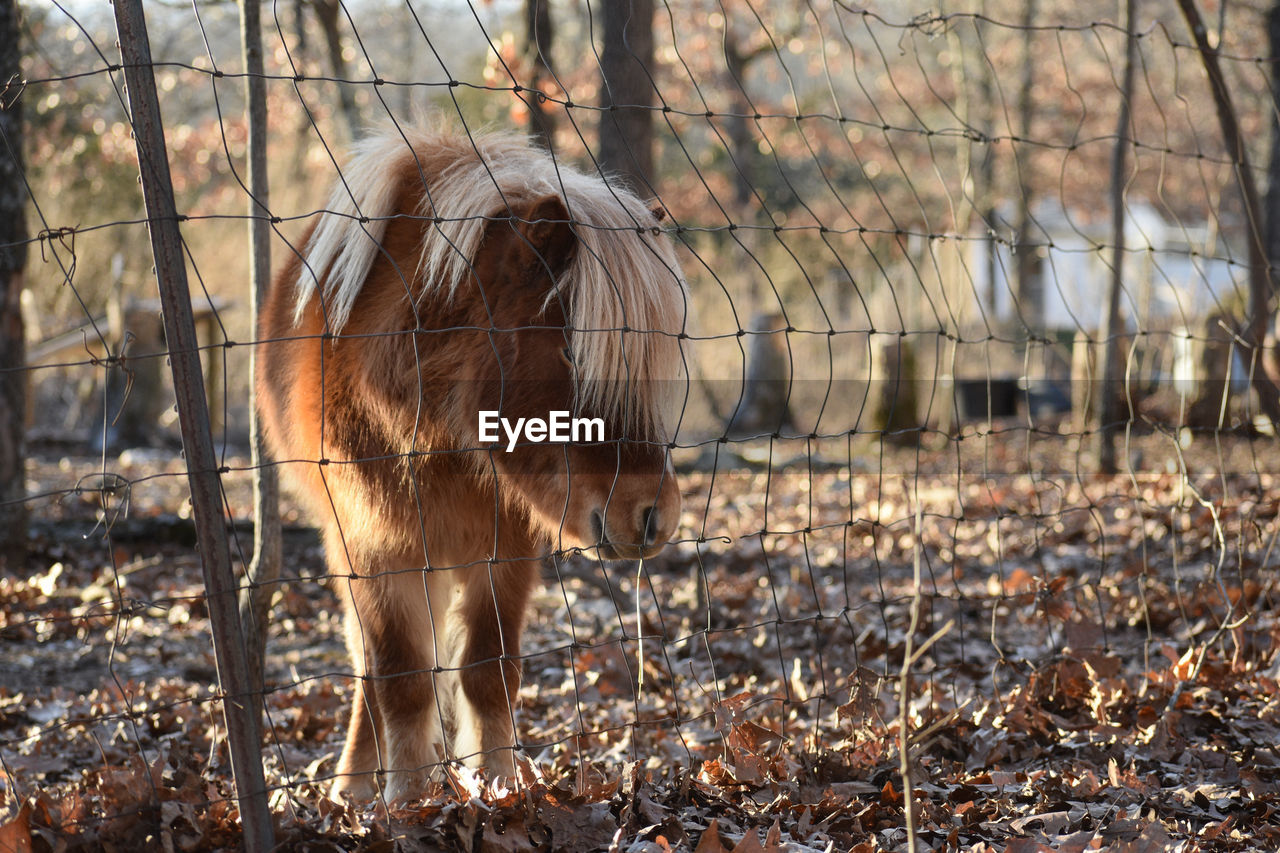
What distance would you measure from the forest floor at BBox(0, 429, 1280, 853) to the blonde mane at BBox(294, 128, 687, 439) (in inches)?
18.0

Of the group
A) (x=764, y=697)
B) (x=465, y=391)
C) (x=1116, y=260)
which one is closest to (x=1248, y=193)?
(x=1116, y=260)

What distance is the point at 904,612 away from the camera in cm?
474

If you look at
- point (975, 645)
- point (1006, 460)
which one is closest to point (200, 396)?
point (975, 645)

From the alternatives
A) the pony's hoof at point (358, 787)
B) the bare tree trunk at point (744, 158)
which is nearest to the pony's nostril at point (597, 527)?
the pony's hoof at point (358, 787)

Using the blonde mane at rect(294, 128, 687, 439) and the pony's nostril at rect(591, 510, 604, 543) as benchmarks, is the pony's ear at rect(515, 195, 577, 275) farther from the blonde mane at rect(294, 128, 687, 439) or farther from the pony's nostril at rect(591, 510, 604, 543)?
the pony's nostril at rect(591, 510, 604, 543)

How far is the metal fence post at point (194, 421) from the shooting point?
6.51 ft

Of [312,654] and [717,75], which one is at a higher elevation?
[717,75]

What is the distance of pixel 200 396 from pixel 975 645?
3.42 metres

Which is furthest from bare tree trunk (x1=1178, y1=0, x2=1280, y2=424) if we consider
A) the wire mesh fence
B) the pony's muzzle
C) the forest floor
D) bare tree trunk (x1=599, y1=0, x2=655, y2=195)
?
the pony's muzzle

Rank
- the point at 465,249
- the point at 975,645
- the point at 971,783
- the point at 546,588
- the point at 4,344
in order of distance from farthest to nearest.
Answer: the point at 546,588 → the point at 4,344 → the point at 975,645 → the point at 465,249 → the point at 971,783

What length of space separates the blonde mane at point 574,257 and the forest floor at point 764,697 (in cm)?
46

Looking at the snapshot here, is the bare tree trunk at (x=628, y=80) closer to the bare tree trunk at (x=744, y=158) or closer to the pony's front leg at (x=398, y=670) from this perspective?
the pony's front leg at (x=398, y=670)

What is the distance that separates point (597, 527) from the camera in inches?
102

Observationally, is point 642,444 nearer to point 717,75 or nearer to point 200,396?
point 200,396
